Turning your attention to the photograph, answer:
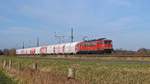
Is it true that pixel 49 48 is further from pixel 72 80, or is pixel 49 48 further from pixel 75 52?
pixel 72 80

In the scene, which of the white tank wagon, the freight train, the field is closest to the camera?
the field

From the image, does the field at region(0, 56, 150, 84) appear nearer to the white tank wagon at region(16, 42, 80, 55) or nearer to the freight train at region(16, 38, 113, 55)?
the freight train at region(16, 38, 113, 55)

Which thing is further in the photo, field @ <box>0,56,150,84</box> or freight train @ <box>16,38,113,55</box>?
freight train @ <box>16,38,113,55</box>

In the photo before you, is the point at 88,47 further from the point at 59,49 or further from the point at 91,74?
the point at 91,74

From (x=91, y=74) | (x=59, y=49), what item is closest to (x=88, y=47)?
(x=59, y=49)

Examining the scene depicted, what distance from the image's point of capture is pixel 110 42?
5700 centimetres

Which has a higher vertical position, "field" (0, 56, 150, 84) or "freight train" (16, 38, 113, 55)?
"freight train" (16, 38, 113, 55)

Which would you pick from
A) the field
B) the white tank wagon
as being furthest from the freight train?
the field

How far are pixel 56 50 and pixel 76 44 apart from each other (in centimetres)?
1453

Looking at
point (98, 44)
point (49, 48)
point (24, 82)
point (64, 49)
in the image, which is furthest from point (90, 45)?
point (24, 82)

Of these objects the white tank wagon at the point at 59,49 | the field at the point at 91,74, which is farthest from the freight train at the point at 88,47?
the field at the point at 91,74

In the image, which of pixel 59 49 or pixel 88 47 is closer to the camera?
pixel 88 47

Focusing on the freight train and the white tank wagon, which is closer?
the freight train

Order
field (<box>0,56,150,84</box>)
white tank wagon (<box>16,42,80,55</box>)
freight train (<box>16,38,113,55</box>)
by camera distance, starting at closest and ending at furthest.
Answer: field (<box>0,56,150,84</box>) < freight train (<box>16,38,113,55</box>) < white tank wagon (<box>16,42,80,55</box>)
